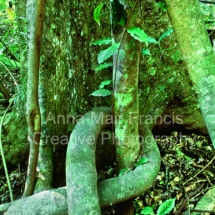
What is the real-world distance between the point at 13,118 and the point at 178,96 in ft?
4.58

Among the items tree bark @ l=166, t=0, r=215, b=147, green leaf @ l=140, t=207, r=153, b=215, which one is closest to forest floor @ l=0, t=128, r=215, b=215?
green leaf @ l=140, t=207, r=153, b=215

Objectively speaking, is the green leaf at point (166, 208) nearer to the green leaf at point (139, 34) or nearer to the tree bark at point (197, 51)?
the tree bark at point (197, 51)

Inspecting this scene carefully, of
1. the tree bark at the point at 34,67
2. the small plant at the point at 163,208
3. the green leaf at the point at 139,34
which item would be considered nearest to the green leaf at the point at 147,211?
the small plant at the point at 163,208

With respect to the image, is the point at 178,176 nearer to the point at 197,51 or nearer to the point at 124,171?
the point at 124,171

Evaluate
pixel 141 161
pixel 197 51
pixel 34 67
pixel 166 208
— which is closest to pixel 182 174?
pixel 166 208

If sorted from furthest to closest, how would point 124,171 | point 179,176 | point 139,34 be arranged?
point 179,176, point 124,171, point 139,34

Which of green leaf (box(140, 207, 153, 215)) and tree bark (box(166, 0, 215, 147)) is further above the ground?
tree bark (box(166, 0, 215, 147))

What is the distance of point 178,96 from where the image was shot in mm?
2518

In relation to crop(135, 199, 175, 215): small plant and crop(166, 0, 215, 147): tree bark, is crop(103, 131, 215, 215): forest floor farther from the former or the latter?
crop(166, 0, 215, 147): tree bark

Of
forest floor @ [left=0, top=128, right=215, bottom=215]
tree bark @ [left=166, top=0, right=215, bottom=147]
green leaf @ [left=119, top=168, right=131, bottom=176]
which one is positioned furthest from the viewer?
forest floor @ [left=0, top=128, right=215, bottom=215]

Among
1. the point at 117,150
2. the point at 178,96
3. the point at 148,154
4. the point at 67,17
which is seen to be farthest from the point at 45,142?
the point at 178,96

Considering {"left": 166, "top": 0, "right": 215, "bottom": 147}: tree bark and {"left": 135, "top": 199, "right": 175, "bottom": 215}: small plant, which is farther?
{"left": 135, "top": 199, "right": 175, "bottom": 215}: small plant

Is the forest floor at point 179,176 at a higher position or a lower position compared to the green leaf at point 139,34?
lower

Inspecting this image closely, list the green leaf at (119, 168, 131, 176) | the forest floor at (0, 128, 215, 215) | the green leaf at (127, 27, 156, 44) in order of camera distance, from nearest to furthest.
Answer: the green leaf at (127, 27, 156, 44)
the green leaf at (119, 168, 131, 176)
the forest floor at (0, 128, 215, 215)
